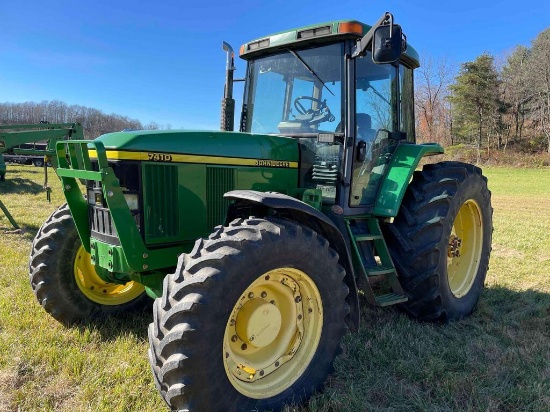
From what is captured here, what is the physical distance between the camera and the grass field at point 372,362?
265cm

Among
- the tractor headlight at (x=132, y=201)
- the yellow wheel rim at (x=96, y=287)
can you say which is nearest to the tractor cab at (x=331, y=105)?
the tractor headlight at (x=132, y=201)

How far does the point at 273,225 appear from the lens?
2582mm

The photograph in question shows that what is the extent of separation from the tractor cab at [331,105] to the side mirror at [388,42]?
28cm

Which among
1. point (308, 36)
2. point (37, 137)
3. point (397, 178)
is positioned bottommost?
point (397, 178)

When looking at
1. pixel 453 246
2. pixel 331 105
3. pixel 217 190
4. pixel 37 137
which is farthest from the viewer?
pixel 37 137

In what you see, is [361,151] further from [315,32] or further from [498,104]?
[498,104]

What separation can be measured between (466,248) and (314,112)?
2.33m

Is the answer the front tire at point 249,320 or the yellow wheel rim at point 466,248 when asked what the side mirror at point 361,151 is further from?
the yellow wheel rim at point 466,248

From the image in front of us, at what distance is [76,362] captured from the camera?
117 inches

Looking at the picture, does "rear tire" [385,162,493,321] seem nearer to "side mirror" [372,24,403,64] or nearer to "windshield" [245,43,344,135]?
"windshield" [245,43,344,135]

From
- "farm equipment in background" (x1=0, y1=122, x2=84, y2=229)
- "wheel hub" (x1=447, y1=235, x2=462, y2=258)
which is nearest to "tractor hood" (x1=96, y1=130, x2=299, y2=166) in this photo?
"wheel hub" (x1=447, y1=235, x2=462, y2=258)

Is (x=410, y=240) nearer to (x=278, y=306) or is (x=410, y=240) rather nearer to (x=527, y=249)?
(x=278, y=306)

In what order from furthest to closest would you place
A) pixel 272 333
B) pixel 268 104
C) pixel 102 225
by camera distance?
pixel 268 104
pixel 102 225
pixel 272 333

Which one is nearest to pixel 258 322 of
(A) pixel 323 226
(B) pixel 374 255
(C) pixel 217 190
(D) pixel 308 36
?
(A) pixel 323 226
